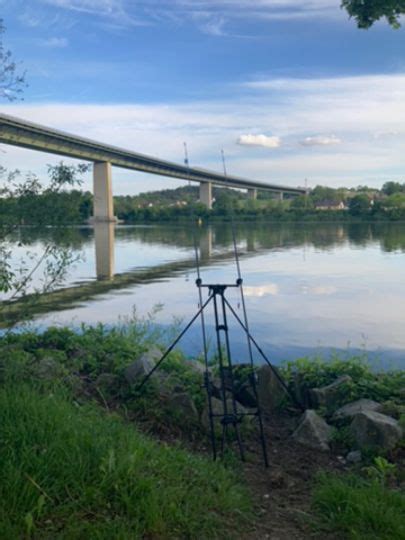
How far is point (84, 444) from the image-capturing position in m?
3.75

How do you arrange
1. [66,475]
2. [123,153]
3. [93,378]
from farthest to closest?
[123,153] → [93,378] → [66,475]

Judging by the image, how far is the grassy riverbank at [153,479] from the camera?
3.31m

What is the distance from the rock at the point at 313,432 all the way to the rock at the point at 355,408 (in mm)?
208

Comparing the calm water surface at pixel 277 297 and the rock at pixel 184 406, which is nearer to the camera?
the rock at pixel 184 406

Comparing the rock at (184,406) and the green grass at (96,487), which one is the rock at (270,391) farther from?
the green grass at (96,487)

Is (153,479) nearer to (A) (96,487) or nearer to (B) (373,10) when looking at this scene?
(A) (96,487)

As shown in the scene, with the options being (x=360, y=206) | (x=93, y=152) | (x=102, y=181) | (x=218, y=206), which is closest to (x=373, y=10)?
(x=218, y=206)

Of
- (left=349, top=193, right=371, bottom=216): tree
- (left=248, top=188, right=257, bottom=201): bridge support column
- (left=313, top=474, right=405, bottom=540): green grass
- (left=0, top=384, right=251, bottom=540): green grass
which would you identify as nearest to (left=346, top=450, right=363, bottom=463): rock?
(left=313, top=474, right=405, bottom=540): green grass

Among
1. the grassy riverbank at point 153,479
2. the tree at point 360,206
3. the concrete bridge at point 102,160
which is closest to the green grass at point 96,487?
the grassy riverbank at point 153,479

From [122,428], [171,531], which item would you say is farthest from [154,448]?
[171,531]

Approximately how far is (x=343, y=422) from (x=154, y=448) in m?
2.06

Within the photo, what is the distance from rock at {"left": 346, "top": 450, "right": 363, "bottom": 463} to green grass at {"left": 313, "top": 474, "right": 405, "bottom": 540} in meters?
0.78

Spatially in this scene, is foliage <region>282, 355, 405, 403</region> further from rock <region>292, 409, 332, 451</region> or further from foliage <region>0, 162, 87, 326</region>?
foliage <region>0, 162, 87, 326</region>

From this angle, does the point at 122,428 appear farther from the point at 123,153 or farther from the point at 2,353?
the point at 123,153
